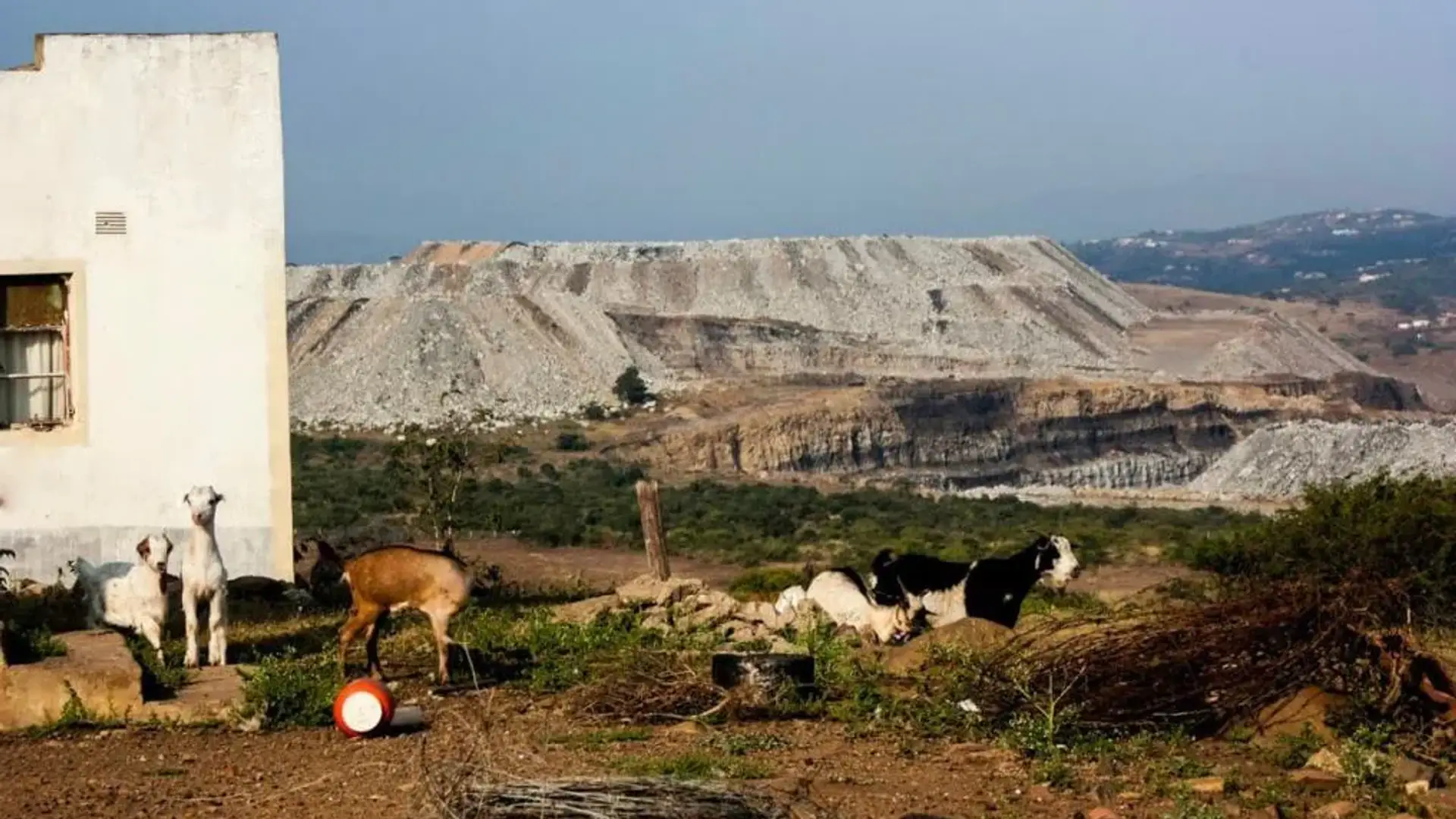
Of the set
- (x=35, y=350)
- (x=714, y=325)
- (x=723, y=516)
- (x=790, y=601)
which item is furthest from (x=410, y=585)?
(x=714, y=325)

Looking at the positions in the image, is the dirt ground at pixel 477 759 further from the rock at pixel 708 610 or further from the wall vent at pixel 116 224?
the wall vent at pixel 116 224

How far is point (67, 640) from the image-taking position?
1264cm

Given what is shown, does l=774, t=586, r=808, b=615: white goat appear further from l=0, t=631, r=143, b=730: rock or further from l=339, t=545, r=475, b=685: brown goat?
l=0, t=631, r=143, b=730: rock

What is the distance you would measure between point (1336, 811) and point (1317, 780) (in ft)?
2.05

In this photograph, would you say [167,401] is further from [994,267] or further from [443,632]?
[994,267]

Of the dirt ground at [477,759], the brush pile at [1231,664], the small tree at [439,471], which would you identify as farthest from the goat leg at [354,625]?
the small tree at [439,471]

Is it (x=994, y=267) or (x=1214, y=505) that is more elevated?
(x=994, y=267)

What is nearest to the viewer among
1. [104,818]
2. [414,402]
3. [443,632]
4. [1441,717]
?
[104,818]

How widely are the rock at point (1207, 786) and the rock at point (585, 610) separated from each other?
20.1 feet

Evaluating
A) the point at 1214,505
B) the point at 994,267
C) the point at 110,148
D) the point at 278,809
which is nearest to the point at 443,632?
the point at 278,809

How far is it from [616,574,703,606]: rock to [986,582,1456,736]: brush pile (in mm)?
5226

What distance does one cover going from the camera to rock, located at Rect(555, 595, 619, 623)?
1509 cm

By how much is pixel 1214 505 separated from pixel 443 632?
3462 centimetres

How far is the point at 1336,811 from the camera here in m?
8.98
